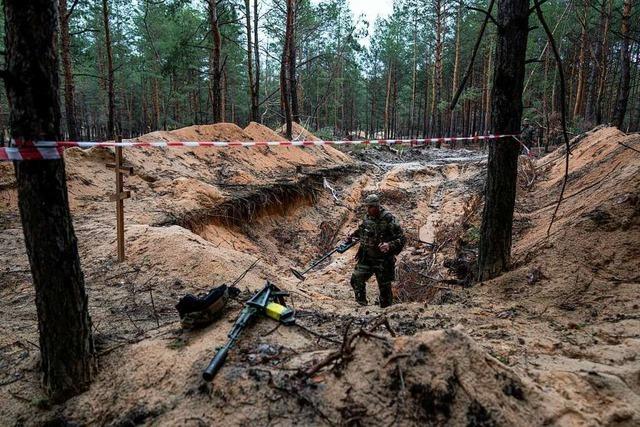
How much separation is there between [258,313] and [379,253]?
315cm

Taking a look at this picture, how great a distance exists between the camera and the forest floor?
222 centimetres

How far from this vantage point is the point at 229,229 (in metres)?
8.59

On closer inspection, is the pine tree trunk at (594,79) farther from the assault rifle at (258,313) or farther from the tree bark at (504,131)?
the assault rifle at (258,313)

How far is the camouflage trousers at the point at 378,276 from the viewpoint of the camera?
5.88 metres

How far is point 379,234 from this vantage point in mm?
5922

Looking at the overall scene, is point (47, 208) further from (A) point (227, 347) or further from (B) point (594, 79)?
(B) point (594, 79)

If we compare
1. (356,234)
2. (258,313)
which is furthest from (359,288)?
(258,313)

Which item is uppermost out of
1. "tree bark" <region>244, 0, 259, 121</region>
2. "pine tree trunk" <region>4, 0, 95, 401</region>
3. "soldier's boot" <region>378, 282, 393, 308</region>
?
"tree bark" <region>244, 0, 259, 121</region>

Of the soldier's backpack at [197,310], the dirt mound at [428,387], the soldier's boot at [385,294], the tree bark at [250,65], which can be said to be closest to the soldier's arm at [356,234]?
the soldier's boot at [385,294]

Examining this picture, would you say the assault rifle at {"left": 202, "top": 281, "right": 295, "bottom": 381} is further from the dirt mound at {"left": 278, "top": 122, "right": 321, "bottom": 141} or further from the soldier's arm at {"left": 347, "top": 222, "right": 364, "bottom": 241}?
the dirt mound at {"left": 278, "top": 122, "right": 321, "bottom": 141}

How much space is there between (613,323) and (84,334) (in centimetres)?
422

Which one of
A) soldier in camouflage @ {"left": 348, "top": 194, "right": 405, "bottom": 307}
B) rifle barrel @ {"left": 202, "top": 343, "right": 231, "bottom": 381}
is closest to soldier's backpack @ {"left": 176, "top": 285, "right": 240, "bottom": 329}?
rifle barrel @ {"left": 202, "top": 343, "right": 231, "bottom": 381}

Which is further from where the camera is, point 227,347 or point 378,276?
point 378,276

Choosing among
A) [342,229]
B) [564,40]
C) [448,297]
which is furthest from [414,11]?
[448,297]
